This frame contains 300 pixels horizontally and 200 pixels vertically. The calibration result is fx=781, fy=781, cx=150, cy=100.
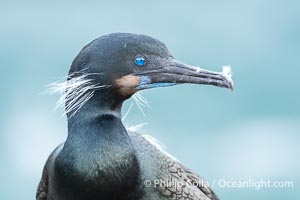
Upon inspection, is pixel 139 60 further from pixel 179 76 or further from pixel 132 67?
pixel 179 76

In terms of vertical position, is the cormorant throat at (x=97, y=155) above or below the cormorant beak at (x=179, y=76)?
below

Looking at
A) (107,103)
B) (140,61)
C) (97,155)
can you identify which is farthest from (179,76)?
(97,155)

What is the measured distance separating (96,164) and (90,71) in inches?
20.9

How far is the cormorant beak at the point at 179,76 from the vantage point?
14.6 feet

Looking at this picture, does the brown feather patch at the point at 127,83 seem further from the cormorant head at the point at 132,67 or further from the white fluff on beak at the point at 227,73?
the white fluff on beak at the point at 227,73


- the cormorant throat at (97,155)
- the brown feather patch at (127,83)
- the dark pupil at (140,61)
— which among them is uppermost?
the dark pupil at (140,61)

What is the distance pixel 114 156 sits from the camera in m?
4.47

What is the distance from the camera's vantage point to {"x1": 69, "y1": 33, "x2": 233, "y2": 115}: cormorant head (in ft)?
14.4

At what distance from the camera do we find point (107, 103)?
14.7 feet

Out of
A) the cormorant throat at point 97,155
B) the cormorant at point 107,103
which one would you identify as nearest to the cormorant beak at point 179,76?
the cormorant at point 107,103

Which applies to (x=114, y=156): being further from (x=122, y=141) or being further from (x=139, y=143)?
(x=139, y=143)

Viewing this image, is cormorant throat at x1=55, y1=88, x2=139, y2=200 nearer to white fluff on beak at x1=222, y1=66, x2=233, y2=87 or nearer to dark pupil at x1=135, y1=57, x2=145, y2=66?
dark pupil at x1=135, y1=57, x2=145, y2=66

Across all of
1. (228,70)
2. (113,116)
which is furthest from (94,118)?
(228,70)

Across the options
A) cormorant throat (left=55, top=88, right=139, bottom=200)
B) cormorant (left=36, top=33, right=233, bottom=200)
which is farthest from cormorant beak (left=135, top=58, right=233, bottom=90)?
cormorant throat (left=55, top=88, right=139, bottom=200)
